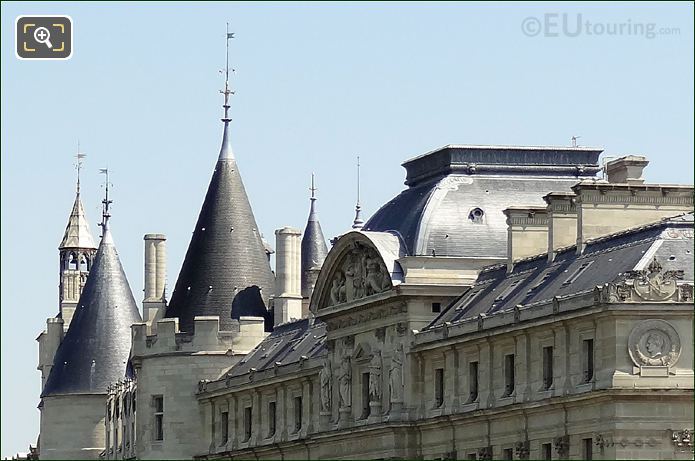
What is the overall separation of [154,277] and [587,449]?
162 feet

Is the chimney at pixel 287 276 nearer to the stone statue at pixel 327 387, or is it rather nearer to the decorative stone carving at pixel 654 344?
the stone statue at pixel 327 387

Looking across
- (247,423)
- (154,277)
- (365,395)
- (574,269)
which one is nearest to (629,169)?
(574,269)

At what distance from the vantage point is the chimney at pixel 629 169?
83.2 m

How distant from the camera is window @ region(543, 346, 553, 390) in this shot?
7531 centimetres


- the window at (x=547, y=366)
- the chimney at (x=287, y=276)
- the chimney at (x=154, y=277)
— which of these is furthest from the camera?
the chimney at (x=154, y=277)

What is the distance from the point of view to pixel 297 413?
99.2 meters

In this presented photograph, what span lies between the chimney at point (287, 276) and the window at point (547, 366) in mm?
35985

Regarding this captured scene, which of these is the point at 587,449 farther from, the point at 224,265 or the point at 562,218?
the point at 224,265

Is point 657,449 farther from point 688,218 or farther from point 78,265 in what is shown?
point 78,265

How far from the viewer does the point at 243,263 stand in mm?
113562

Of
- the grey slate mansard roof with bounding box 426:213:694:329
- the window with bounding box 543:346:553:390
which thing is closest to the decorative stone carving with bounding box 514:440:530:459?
the window with bounding box 543:346:553:390

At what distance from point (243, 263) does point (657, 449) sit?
4517 centimetres

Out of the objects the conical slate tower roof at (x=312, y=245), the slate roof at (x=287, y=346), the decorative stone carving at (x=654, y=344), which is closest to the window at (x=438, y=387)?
the slate roof at (x=287, y=346)

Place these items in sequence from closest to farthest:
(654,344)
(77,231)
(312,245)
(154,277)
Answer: (654,344) < (154,277) < (312,245) < (77,231)
